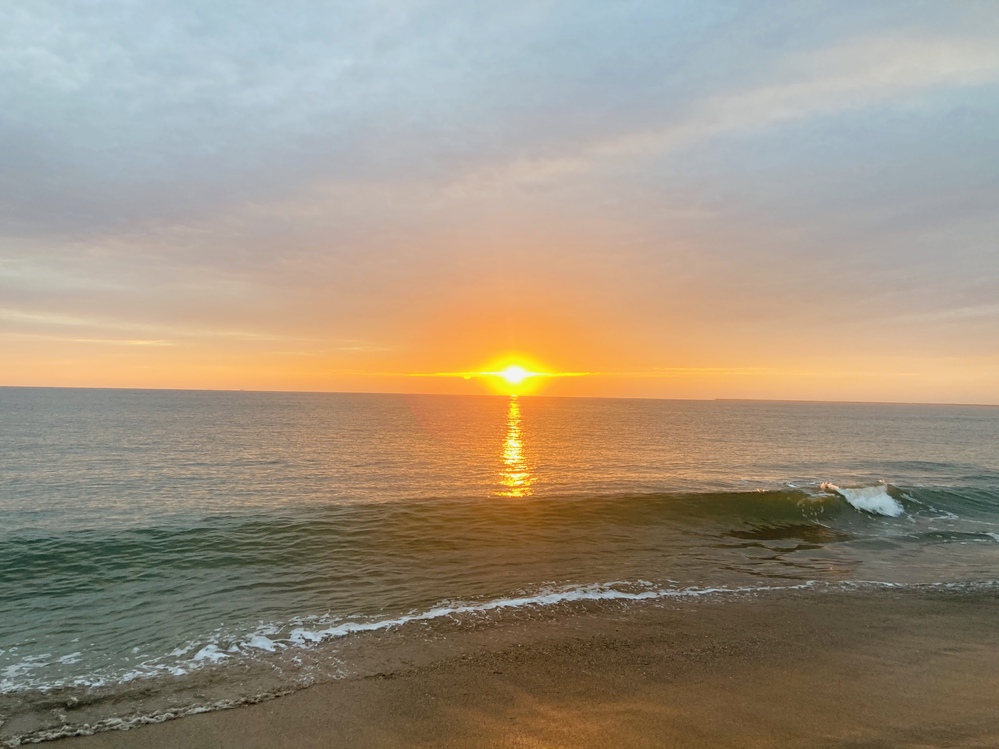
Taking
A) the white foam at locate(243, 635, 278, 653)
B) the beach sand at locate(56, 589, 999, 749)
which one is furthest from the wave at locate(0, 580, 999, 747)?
the beach sand at locate(56, 589, 999, 749)

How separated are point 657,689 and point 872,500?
25.2 m

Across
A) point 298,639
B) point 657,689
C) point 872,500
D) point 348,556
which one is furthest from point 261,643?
point 872,500

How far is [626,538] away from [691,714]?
43.6 feet

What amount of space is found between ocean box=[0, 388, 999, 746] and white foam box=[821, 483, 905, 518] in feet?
0.84

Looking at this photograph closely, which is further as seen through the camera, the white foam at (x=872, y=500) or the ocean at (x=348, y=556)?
the white foam at (x=872, y=500)

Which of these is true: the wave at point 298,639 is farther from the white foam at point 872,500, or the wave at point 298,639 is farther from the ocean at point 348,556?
the white foam at point 872,500

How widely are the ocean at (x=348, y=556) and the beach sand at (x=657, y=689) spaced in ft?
3.01

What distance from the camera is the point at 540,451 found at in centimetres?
6197

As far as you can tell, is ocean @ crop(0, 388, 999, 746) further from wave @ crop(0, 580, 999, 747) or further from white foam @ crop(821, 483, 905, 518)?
white foam @ crop(821, 483, 905, 518)

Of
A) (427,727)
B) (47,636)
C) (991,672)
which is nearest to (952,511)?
(991,672)

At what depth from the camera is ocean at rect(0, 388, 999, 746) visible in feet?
37.3

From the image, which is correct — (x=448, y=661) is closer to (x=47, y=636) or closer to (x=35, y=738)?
(x=35, y=738)

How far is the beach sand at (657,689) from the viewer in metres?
8.51

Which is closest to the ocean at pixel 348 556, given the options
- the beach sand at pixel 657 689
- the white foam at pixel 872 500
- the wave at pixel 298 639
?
the wave at pixel 298 639
